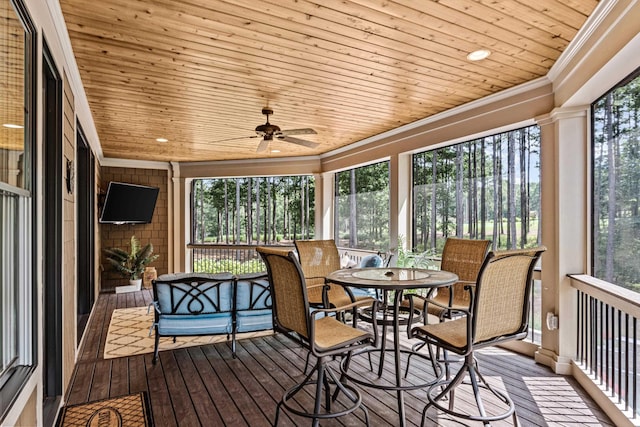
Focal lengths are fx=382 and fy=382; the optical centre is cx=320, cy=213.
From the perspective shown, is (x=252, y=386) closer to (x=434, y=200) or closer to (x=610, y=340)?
(x=610, y=340)

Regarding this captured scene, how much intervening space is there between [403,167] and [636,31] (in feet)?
11.7

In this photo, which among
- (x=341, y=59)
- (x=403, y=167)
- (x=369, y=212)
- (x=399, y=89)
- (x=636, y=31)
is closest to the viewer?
(x=636, y=31)

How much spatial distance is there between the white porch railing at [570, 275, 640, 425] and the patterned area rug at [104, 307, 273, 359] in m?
3.21

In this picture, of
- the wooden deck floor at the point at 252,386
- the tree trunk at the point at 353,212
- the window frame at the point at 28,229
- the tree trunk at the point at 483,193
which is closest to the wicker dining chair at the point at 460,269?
the wooden deck floor at the point at 252,386

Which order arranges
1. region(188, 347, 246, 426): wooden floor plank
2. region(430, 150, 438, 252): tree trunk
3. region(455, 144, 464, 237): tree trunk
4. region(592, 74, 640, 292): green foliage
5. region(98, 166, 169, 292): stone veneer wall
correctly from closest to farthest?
region(188, 347, 246, 426): wooden floor plank → region(592, 74, 640, 292): green foliage → region(455, 144, 464, 237): tree trunk → region(430, 150, 438, 252): tree trunk → region(98, 166, 169, 292): stone veneer wall

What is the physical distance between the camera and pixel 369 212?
22.0ft

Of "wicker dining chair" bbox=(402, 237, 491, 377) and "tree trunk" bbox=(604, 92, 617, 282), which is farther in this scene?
"wicker dining chair" bbox=(402, 237, 491, 377)

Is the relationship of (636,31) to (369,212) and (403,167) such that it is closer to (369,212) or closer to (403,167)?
(403,167)

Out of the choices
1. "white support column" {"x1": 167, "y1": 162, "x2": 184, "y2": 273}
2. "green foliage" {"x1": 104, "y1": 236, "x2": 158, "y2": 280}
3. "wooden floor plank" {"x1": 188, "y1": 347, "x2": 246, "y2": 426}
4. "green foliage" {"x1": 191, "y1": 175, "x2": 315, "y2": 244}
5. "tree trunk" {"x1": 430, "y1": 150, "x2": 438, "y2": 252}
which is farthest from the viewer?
"white support column" {"x1": 167, "y1": 162, "x2": 184, "y2": 273}

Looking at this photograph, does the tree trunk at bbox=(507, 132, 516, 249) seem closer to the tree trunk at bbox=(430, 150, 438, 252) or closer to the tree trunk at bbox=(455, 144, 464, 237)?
the tree trunk at bbox=(455, 144, 464, 237)

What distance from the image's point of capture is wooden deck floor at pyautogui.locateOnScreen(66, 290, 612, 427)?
2600mm

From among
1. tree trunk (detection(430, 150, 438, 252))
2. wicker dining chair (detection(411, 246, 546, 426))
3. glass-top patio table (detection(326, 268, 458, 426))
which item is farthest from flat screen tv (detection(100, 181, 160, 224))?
wicker dining chair (detection(411, 246, 546, 426))

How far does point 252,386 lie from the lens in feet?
10.2

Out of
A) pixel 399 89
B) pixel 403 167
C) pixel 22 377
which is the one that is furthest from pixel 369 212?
pixel 22 377
